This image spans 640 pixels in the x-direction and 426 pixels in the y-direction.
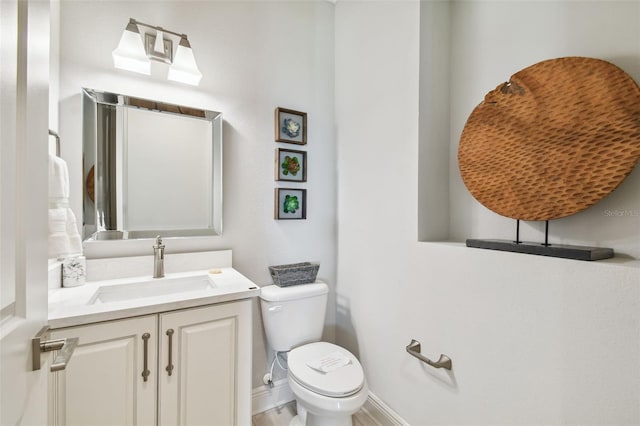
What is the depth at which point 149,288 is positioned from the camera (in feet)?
4.46

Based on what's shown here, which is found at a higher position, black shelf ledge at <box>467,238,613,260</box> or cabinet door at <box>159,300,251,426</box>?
black shelf ledge at <box>467,238,613,260</box>

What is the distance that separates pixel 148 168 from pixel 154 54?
22.4 inches

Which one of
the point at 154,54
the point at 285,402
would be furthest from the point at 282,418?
the point at 154,54

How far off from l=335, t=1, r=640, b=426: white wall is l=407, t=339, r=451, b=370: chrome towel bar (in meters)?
0.03

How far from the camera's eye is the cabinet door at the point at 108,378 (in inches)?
38.1

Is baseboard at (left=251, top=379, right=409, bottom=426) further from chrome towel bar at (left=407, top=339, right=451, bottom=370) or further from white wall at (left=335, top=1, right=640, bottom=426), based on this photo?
chrome towel bar at (left=407, top=339, right=451, bottom=370)

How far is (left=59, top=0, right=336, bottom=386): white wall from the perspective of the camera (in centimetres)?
135

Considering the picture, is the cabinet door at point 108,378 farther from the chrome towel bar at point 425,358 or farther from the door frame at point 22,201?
the chrome towel bar at point 425,358

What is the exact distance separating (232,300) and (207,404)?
1.45 ft

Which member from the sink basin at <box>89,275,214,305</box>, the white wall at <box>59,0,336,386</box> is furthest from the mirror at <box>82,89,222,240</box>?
the sink basin at <box>89,275,214,305</box>

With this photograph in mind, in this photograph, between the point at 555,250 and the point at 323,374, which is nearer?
the point at 555,250

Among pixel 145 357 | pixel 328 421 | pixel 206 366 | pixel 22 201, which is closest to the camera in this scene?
pixel 22 201

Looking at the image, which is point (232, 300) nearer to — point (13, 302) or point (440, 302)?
point (13, 302)

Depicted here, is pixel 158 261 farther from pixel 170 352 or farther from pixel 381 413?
pixel 381 413
